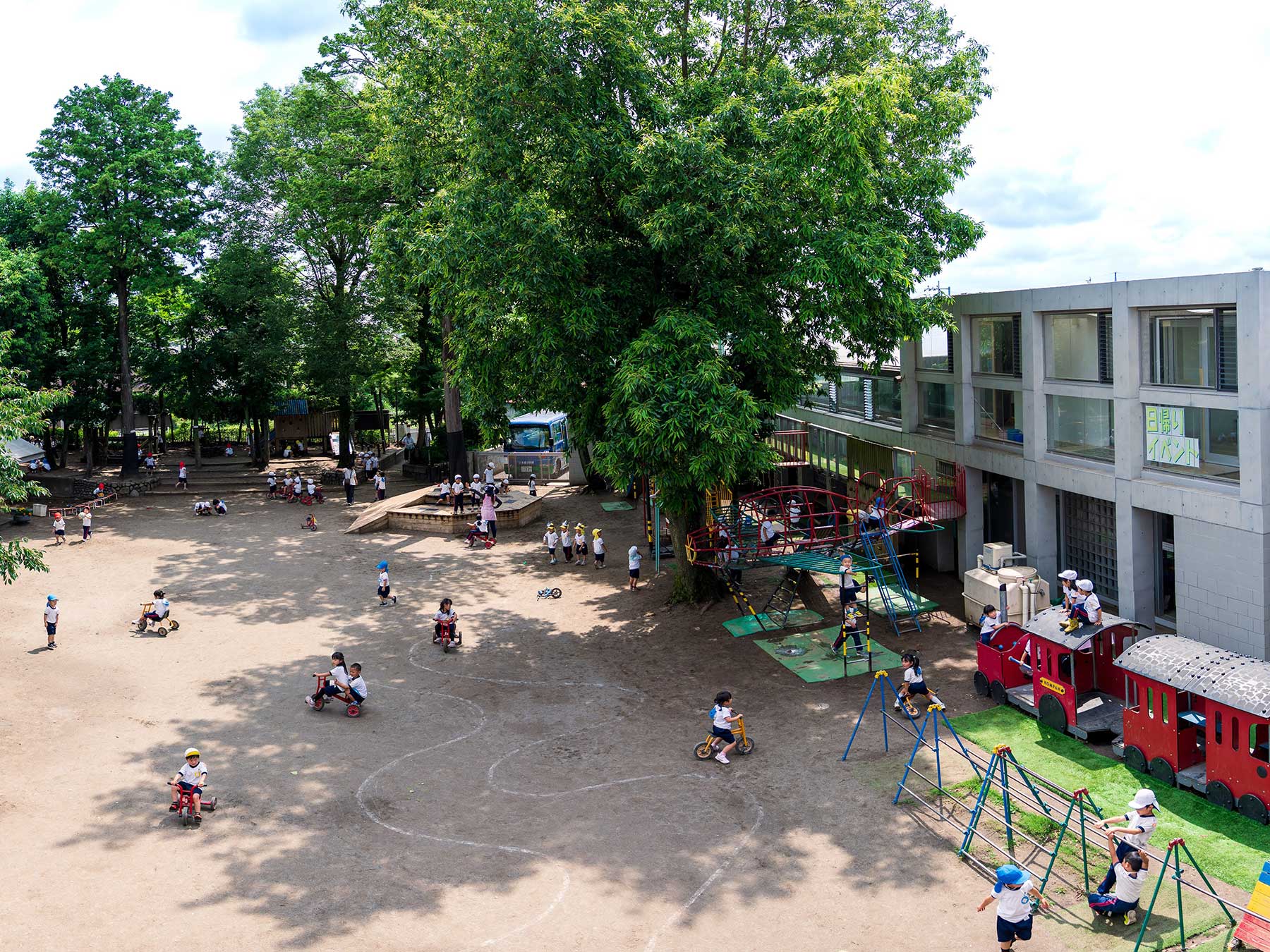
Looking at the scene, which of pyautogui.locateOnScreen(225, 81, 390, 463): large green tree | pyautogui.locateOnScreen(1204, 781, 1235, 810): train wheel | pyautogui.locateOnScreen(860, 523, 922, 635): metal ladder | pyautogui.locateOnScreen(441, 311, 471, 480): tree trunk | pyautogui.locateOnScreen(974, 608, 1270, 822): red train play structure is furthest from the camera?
pyautogui.locateOnScreen(441, 311, 471, 480): tree trunk

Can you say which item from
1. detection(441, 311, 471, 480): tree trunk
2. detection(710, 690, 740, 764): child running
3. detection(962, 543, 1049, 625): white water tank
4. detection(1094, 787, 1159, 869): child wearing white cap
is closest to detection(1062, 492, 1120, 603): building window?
detection(962, 543, 1049, 625): white water tank

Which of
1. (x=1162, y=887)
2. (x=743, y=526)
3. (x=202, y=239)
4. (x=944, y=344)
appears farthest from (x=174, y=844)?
(x=202, y=239)

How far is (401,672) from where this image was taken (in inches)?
852

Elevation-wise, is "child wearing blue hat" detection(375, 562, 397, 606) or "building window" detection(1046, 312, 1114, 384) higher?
"building window" detection(1046, 312, 1114, 384)

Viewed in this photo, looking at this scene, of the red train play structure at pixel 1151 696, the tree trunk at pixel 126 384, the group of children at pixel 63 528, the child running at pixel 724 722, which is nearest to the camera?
the red train play structure at pixel 1151 696

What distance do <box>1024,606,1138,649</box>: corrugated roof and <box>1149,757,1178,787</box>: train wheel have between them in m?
2.15

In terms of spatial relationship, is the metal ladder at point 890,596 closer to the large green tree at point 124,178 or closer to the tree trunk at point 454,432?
the tree trunk at point 454,432

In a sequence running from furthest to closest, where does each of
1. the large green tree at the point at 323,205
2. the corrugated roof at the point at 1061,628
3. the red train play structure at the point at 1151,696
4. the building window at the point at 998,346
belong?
the large green tree at the point at 323,205 < the building window at the point at 998,346 < the corrugated roof at the point at 1061,628 < the red train play structure at the point at 1151,696

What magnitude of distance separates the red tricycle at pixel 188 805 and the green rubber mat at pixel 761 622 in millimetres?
12045

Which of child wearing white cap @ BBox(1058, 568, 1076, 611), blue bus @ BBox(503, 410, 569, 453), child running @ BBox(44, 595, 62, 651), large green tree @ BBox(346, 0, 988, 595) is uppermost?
large green tree @ BBox(346, 0, 988, 595)

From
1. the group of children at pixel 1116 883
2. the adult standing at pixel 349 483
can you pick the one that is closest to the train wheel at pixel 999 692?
the group of children at pixel 1116 883

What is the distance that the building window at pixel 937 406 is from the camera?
2678 centimetres

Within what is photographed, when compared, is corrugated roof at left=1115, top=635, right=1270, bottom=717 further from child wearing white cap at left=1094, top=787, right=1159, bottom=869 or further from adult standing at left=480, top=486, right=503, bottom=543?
adult standing at left=480, top=486, right=503, bottom=543

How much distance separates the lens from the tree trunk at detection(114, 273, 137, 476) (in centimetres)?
4450
